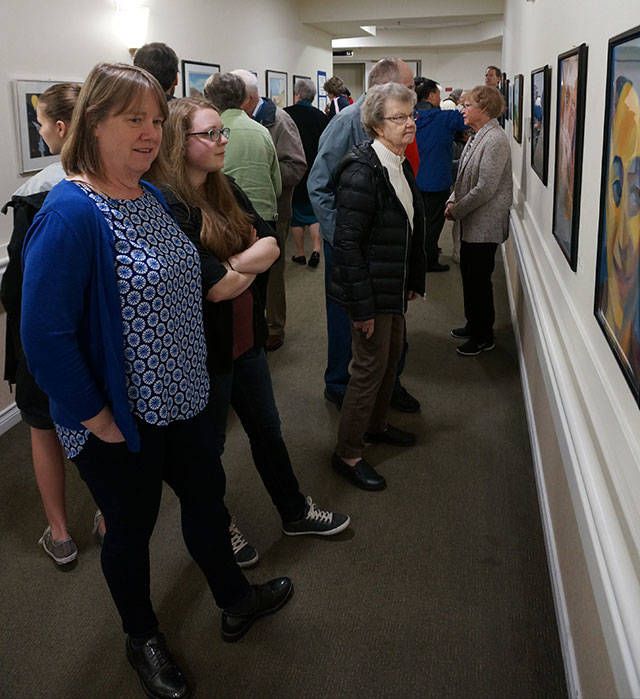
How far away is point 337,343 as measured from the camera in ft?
11.7

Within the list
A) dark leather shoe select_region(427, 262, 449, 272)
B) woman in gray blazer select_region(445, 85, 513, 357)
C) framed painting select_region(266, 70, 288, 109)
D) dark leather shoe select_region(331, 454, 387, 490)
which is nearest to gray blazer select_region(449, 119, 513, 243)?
woman in gray blazer select_region(445, 85, 513, 357)

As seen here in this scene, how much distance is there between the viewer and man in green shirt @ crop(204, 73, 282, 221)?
3.42 metres

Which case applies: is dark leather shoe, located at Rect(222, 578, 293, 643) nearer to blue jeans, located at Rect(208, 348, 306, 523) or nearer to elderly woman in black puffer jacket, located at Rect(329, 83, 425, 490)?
blue jeans, located at Rect(208, 348, 306, 523)

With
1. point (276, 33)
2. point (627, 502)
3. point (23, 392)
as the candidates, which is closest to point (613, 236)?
point (627, 502)

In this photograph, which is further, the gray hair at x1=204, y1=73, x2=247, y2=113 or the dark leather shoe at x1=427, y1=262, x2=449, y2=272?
the dark leather shoe at x1=427, y1=262, x2=449, y2=272

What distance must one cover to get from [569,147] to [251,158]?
6.57 feet

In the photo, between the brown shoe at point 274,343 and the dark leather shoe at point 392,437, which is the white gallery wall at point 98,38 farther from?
the dark leather shoe at point 392,437

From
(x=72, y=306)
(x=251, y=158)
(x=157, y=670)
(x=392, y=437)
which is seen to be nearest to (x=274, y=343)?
(x=251, y=158)

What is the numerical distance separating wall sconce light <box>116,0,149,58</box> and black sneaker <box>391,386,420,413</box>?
128 inches

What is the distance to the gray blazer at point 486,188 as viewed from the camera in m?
4.00

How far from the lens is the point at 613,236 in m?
1.40

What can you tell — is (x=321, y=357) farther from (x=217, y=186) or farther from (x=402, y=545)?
(x=217, y=186)

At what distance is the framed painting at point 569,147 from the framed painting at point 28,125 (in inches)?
106

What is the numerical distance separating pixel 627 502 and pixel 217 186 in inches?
54.8
